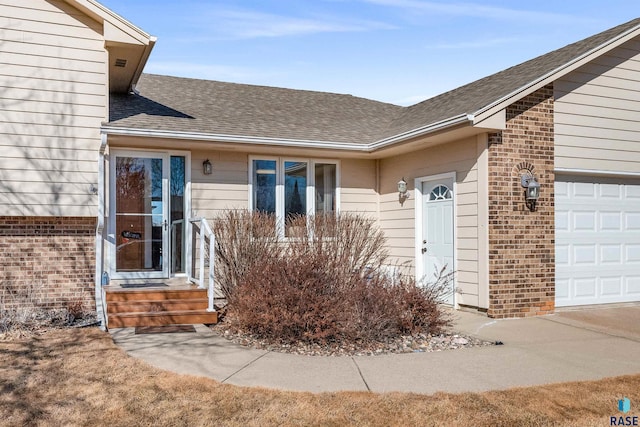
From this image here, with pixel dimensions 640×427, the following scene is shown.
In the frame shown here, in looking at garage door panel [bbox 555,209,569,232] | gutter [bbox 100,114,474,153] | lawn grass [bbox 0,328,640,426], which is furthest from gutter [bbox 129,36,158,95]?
garage door panel [bbox 555,209,569,232]

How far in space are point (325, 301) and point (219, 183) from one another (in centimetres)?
444

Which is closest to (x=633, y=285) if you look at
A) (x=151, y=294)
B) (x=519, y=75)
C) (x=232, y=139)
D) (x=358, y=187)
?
(x=519, y=75)

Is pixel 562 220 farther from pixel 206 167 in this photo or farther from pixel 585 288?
pixel 206 167

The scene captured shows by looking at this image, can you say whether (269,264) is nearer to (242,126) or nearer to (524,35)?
(242,126)

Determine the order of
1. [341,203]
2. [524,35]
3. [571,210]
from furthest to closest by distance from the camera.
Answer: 1. [524,35]
2. [341,203]
3. [571,210]

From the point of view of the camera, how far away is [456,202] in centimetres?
901

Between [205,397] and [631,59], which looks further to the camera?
[631,59]

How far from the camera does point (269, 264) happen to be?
7.16m

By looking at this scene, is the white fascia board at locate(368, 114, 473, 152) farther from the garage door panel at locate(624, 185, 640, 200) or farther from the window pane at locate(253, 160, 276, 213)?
the garage door panel at locate(624, 185, 640, 200)

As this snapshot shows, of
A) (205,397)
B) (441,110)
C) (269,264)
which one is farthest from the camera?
(441,110)

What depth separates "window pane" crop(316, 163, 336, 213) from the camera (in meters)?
11.0

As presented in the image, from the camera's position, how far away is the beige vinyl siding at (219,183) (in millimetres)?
9898

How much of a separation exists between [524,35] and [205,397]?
11.5 m

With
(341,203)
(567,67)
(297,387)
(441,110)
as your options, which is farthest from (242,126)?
(297,387)
